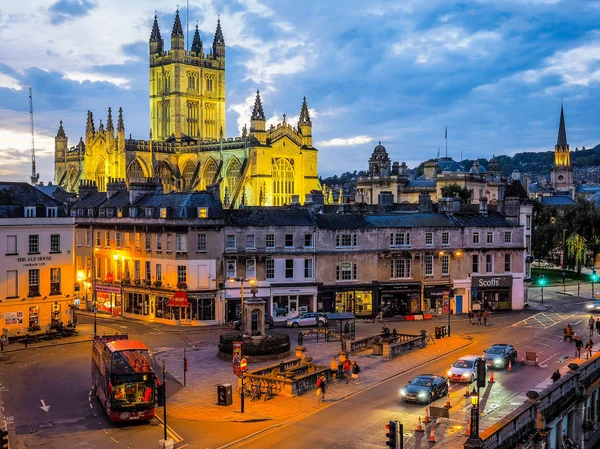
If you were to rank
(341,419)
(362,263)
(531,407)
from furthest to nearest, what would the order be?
1. (362,263)
2. (341,419)
3. (531,407)

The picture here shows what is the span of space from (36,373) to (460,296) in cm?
3741

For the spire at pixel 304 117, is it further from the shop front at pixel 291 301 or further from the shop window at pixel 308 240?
the shop front at pixel 291 301

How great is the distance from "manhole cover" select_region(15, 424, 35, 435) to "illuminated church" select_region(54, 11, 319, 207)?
61397 millimetres

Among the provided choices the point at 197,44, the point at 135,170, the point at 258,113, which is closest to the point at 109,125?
the point at 135,170

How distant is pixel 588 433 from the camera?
38469 millimetres

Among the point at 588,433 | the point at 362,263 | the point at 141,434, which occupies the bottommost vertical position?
the point at 588,433

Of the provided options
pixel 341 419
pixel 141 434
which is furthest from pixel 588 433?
pixel 141 434

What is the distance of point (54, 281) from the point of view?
52.9 meters

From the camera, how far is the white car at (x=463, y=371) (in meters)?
36.2

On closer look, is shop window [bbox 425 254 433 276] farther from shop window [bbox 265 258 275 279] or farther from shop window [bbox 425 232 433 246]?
shop window [bbox 265 258 275 279]

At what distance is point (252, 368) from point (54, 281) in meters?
20.8

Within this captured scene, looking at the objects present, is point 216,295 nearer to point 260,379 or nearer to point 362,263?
point 362,263

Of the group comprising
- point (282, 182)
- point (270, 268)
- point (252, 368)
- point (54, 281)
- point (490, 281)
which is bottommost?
point (252, 368)

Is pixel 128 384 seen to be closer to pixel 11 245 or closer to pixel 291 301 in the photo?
pixel 11 245
